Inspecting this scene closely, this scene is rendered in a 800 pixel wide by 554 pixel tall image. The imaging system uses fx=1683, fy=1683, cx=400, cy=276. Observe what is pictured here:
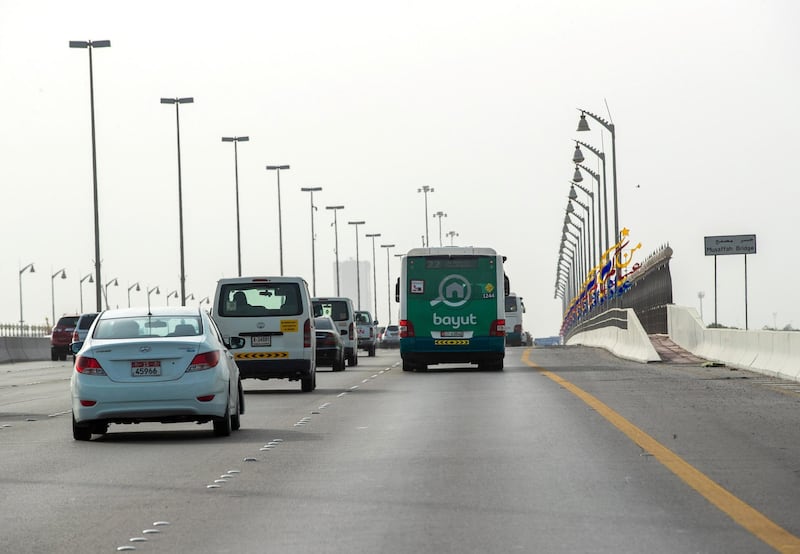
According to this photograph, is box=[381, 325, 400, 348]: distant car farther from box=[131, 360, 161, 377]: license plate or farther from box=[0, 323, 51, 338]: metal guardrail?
box=[131, 360, 161, 377]: license plate

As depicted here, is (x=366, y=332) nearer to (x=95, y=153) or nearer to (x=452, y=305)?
(x=95, y=153)

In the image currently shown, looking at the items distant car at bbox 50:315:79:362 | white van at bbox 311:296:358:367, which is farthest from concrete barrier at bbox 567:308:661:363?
distant car at bbox 50:315:79:362

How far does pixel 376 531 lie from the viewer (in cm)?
990

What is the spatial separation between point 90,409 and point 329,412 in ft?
17.2

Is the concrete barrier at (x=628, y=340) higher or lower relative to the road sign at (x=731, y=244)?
lower

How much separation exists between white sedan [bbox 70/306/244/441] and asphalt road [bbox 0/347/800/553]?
31 cm

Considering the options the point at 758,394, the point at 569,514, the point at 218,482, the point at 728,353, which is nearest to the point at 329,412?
the point at 758,394

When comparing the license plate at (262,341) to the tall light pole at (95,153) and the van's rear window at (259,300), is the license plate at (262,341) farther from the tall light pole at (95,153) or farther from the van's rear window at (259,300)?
the tall light pole at (95,153)

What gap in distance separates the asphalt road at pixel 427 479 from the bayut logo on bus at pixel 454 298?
558 inches

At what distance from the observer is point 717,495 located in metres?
11.4

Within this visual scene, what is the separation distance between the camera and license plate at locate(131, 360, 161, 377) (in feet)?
59.1

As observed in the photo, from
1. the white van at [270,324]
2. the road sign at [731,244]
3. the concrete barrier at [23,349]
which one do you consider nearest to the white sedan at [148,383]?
the white van at [270,324]

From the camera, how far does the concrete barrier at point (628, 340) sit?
42.8 m

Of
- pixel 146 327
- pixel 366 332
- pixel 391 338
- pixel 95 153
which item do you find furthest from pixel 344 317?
pixel 391 338
